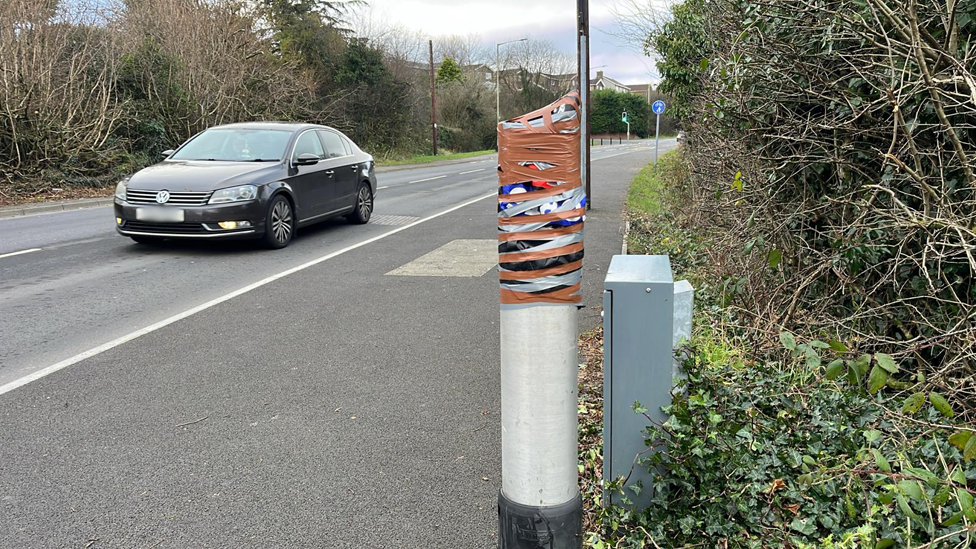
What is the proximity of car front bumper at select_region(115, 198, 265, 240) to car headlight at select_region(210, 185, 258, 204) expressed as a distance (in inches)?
2.4

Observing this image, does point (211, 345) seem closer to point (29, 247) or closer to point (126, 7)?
point (29, 247)

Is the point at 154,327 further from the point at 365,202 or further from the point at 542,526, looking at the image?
the point at 365,202

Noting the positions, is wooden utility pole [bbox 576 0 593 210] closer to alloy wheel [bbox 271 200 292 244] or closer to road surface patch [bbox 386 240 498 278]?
road surface patch [bbox 386 240 498 278]

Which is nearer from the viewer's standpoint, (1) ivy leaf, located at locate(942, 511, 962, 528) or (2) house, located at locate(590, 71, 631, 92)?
(1) ivy leaf, located at locate(942, 511, 962, 528)

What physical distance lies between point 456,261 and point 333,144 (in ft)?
13.1

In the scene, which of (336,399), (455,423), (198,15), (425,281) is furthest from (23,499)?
(198,15)

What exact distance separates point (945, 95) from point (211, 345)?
486 cm

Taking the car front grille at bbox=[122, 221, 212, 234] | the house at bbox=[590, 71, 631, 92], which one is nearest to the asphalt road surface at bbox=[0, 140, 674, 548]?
the car front grille at bbox=[122, 221, 212, 234]

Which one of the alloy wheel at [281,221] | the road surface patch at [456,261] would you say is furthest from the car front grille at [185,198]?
the road surface patch at [456,261]

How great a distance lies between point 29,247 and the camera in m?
9.91

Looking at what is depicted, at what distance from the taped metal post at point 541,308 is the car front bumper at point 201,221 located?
24.8ft

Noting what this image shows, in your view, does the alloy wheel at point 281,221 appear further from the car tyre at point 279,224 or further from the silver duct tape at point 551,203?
the silver duct tape at point 551,203

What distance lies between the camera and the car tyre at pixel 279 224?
9.59 m

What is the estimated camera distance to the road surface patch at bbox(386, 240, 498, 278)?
8.33m
